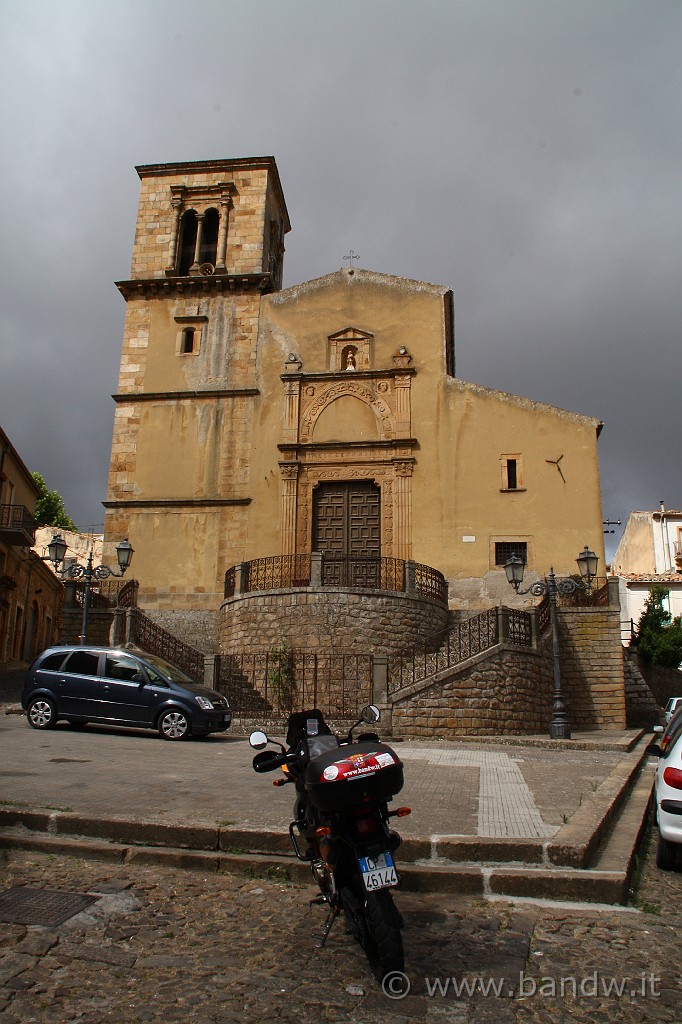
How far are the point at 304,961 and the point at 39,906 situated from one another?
1.62 meters

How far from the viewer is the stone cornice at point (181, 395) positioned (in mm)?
23766

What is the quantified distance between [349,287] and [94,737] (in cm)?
1695

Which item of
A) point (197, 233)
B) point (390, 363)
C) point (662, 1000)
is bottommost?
point (662, 1000)

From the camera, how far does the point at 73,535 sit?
45.0 m

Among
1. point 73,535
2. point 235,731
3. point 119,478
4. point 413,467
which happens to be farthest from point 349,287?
point 73,535

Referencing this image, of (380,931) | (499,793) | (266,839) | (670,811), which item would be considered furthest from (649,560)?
(380,931)

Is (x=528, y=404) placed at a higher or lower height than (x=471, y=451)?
higher

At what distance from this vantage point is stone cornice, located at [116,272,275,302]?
25.0 meters

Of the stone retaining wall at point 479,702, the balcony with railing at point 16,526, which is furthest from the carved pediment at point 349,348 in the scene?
the balcony with railing at point 16,526

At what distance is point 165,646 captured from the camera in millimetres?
18703

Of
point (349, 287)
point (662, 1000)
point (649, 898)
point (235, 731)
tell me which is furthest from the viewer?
point (349, 287)

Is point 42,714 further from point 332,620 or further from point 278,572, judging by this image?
point 278,572

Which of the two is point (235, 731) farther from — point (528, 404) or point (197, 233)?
point (197, 233)

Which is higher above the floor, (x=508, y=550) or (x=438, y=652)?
(x=508, y=550)
